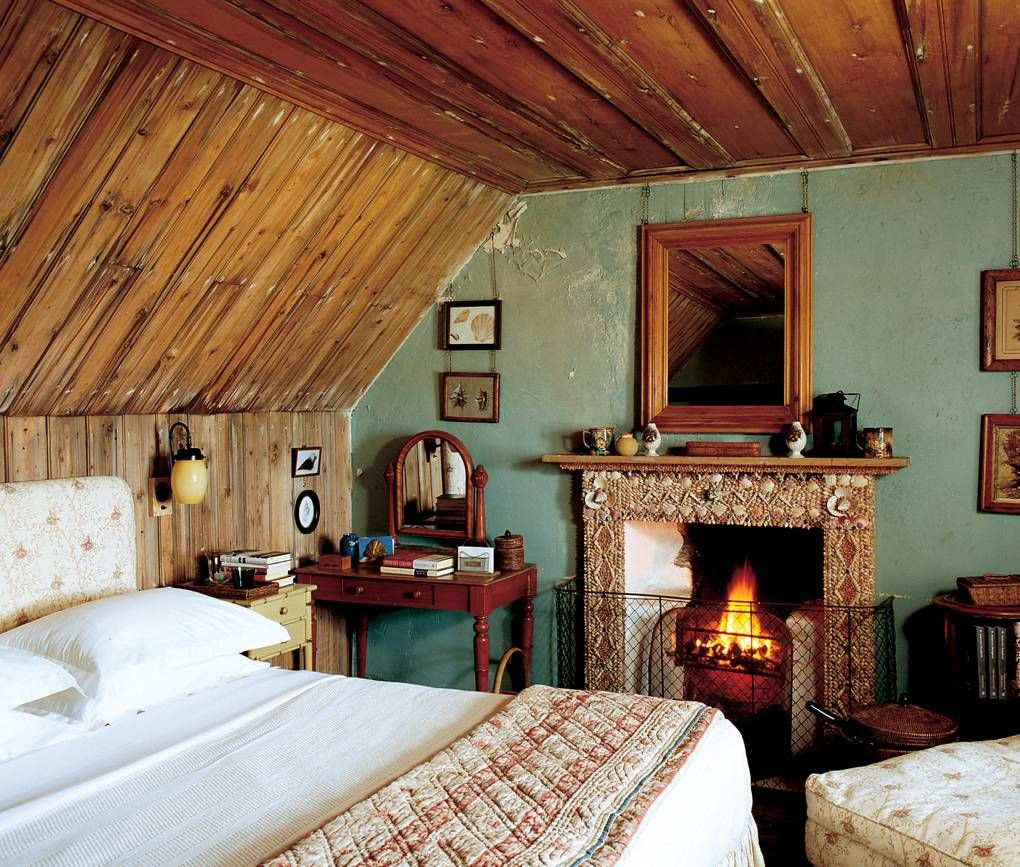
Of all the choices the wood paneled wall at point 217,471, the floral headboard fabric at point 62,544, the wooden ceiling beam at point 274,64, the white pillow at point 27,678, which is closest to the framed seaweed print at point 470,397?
the wood paneled wall at point 217,471

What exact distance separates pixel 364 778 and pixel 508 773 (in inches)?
13.7

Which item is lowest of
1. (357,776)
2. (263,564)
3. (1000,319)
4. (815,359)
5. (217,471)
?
(357,776)

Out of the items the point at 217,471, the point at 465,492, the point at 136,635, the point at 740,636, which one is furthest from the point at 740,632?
the point at 136,635

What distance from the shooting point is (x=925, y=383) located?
3945mm

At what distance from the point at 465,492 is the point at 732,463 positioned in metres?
1.27

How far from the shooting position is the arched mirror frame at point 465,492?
4.55m

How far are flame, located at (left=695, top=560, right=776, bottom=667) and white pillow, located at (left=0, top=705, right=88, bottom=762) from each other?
2.68 metres

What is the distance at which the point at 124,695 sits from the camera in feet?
8.61

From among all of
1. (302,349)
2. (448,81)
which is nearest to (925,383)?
(448,81)

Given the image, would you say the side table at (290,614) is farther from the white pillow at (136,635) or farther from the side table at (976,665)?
the side table at (976,665)

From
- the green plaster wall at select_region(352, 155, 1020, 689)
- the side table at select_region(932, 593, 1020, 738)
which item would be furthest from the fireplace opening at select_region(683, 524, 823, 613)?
the side table at select_region(932, 593, 1020, 738)

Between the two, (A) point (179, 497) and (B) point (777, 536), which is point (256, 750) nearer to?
(A) point (179, 497)

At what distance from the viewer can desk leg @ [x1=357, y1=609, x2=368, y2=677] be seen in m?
4.88

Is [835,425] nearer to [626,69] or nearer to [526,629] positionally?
[526,629]
